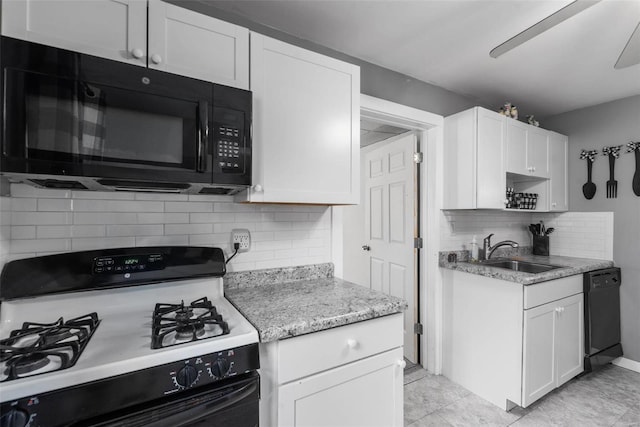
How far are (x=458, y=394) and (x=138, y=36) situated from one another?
111 inches

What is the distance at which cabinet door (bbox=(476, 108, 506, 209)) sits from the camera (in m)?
2.27

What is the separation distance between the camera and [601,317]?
7.95 ft

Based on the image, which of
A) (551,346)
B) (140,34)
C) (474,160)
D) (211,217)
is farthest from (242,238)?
(551,346)

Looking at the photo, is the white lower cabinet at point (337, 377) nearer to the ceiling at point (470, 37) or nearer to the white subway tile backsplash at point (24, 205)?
the white subway tile backsplash at point (24, 205)

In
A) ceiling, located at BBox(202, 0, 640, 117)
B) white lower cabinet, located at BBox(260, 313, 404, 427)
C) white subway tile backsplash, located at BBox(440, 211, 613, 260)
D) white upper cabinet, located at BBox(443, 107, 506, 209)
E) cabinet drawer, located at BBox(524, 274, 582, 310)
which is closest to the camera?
white lower cabinet, located at BBox(260, 313, 404, 427)

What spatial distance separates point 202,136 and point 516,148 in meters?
2.50

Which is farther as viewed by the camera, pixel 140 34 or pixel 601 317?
pixel 601 317

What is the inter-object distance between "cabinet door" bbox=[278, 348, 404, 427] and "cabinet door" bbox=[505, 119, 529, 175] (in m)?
1.94

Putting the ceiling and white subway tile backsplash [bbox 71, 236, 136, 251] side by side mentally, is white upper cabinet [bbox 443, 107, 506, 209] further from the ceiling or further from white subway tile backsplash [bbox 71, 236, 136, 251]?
white subway tile backsplash [bbox 71, 236, 136, 251]

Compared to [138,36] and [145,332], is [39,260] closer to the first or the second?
[145,332]

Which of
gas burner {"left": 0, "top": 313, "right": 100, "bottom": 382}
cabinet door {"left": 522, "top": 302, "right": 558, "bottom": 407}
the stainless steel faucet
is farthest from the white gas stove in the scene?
the stainless steel faucet

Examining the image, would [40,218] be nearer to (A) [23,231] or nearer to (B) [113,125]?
(A) [23,231]

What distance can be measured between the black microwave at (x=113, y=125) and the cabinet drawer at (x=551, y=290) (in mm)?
1877

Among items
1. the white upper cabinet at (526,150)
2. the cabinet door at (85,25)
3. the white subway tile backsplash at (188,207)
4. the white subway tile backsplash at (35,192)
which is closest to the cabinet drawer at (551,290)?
the white upper cabinet at (526,150)
